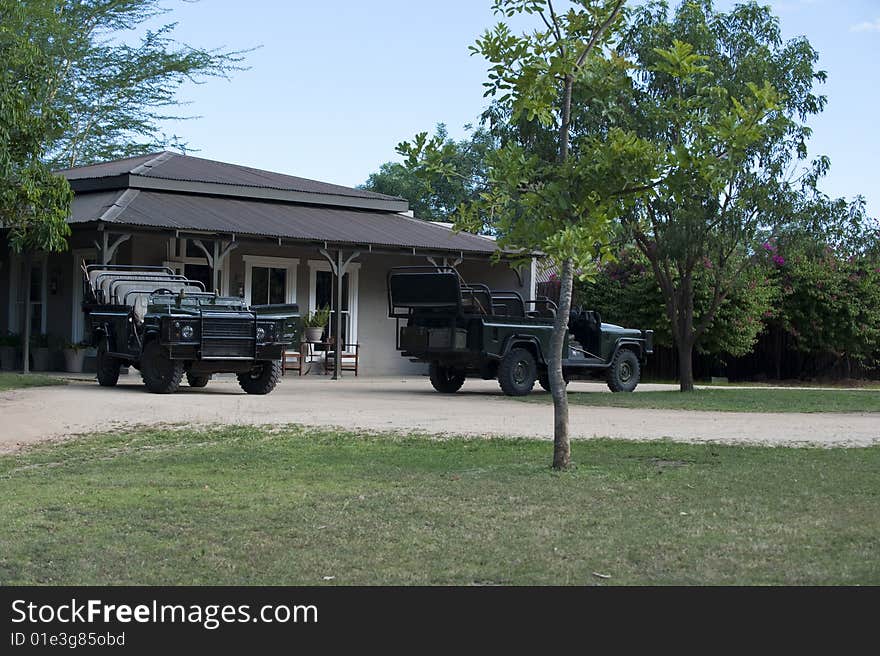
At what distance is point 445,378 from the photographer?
20.7 metres

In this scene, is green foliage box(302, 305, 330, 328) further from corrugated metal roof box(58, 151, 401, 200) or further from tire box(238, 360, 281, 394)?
tire box(238, 360, 281, 394)

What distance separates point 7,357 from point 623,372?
1208 cm

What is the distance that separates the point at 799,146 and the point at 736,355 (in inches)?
367

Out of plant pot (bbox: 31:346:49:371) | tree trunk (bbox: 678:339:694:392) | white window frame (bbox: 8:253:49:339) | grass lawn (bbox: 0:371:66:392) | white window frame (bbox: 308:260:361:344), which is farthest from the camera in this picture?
white window frame (bbox: 308:260:361:344)

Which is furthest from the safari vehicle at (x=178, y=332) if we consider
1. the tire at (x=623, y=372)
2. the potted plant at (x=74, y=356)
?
the tire at (x=623, y=372)

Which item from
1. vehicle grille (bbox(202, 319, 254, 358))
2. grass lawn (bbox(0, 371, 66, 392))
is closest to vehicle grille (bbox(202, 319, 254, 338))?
vehicle grille (bbox(202, 319, 254, 358))

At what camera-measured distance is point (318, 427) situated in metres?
13.7

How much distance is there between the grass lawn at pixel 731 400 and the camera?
59.2 ft

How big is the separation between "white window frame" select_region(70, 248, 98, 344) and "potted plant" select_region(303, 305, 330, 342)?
14.5 feet

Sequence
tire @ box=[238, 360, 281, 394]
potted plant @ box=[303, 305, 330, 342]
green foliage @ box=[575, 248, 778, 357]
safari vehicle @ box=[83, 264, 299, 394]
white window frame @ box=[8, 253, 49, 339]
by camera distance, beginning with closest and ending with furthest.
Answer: safari vehicle @ box=[83, 264, 299, 394]
tire @ box=[238, 360, 281, 394]
white window frame @ box=[8, 253, 49, 339]
potted plant @ box=[303, 305, 330, 342]
green foliage @ box=[575, 248, 778, 357]

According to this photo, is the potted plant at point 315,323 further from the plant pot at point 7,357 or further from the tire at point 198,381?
the plant pot at point 7,357

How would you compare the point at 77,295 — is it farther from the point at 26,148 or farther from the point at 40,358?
the point at 26,148

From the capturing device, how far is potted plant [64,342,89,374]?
23.0m

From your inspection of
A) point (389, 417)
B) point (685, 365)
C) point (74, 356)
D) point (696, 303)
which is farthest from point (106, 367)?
point (696, 303)
